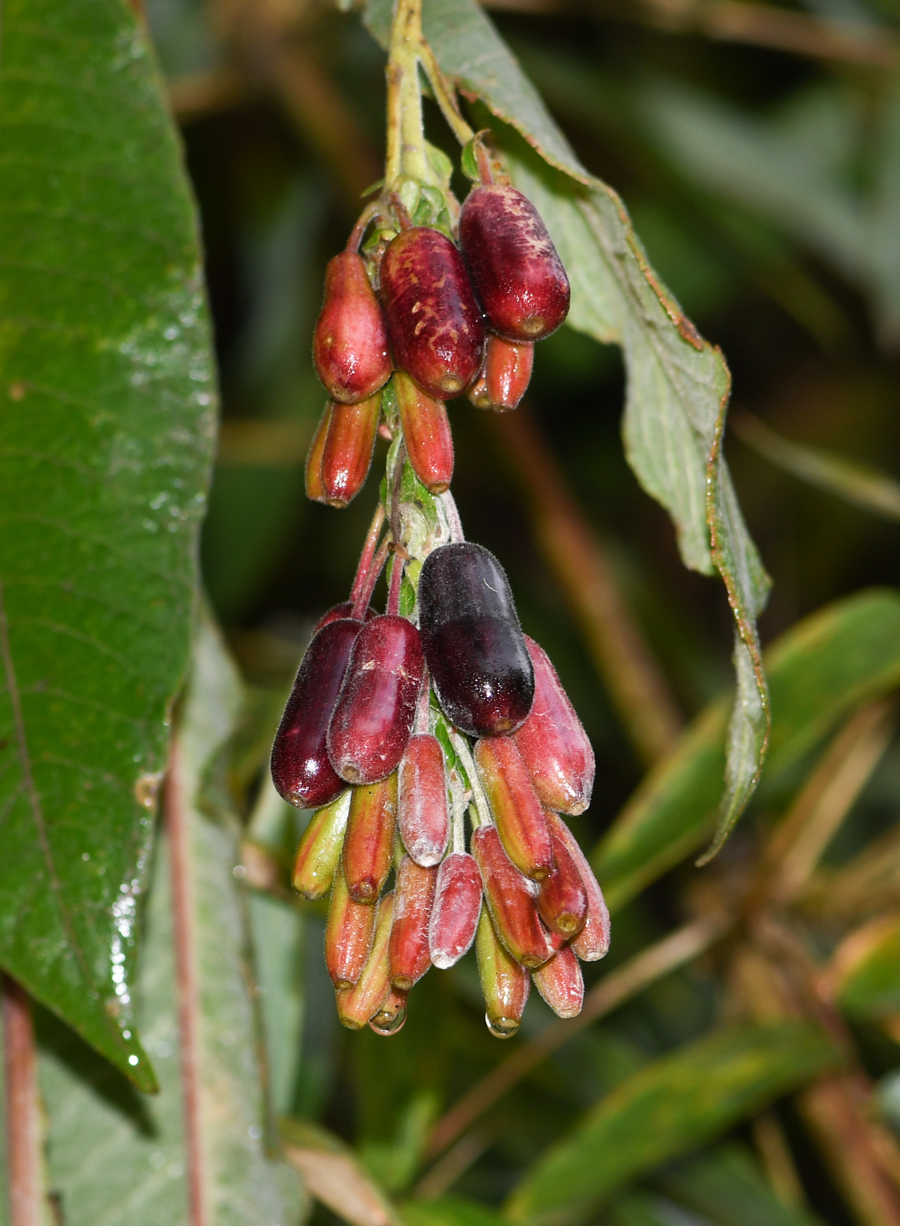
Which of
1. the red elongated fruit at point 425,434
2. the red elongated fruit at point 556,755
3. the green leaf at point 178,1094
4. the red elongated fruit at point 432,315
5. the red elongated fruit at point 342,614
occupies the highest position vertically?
the red elongated fruit at point 432,315

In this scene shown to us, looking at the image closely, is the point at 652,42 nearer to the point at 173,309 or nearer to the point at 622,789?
the point at 622,789

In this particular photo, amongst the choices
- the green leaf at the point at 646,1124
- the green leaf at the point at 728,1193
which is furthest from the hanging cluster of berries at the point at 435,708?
the green leaf at the point at 728,1193

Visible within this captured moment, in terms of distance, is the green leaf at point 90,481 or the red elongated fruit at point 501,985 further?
the green leaf at point 90,481

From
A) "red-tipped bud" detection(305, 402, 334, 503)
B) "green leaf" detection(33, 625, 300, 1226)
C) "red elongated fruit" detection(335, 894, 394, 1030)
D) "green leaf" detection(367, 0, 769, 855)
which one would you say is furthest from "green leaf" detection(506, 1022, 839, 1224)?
"red-tipped bud" detection(305, 402, 334, 503)

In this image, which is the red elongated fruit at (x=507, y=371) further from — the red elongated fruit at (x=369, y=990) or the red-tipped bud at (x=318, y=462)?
the red elongated fruit at (x=369, y=990)

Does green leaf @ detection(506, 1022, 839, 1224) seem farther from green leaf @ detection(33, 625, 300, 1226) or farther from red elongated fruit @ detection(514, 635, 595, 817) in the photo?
red elongated fruit @ detection(514, 635, 595, 817)

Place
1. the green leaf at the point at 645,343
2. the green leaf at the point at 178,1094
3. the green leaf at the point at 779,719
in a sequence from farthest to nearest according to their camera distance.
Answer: the green leaf at the point at 779,719, the green leaf at the point at 178,1094, the green leaf at the point at 645,343

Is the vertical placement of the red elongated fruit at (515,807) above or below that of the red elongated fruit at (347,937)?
above

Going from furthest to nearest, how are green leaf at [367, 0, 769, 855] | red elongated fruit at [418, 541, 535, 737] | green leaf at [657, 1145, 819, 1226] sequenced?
1. green leaf at [657, 1145, 819, 1226]
2. green leaf at [367, 0, 769, 855]
3. red elongated fruit at [418, 541, 535, 737]

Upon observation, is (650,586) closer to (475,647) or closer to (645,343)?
(645,343)
